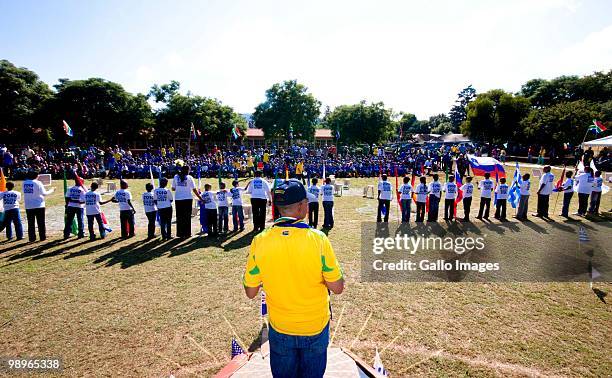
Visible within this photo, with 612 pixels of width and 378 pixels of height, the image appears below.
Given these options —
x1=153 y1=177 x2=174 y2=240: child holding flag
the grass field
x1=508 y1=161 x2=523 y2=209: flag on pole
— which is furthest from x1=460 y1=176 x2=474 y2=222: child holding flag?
x1=153 y1=177 x2=174 y2=240: child holding flag

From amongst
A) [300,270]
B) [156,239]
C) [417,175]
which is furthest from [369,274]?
[417,175]

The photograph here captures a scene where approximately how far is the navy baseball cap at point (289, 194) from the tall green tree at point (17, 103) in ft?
157

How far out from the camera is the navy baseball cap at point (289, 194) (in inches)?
110

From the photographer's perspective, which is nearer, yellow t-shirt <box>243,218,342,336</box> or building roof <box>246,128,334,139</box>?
yellow t-shirt <box>243,218,342,336</box>

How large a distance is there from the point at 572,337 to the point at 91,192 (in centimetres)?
1294

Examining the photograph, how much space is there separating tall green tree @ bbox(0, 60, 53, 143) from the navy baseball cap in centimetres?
4798

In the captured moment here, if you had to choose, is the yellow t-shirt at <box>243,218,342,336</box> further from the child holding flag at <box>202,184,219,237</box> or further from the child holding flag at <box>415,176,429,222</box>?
the child holding flag at <box>415,176,429,222</box>

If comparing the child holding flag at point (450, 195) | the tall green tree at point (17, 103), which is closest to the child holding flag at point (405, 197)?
the child holding flag at point (450, 195)

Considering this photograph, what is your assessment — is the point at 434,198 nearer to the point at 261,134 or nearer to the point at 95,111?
the point at 95,111

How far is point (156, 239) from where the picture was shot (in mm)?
11156

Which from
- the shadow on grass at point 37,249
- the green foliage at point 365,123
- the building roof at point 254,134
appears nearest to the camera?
the shadow on grass at point 37,249

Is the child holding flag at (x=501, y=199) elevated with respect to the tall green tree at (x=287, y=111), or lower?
lower

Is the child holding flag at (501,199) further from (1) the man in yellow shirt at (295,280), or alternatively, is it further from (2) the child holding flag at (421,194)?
(1) the man in yellow shirt at (295,280)

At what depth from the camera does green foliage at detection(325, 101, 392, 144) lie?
168 feet
